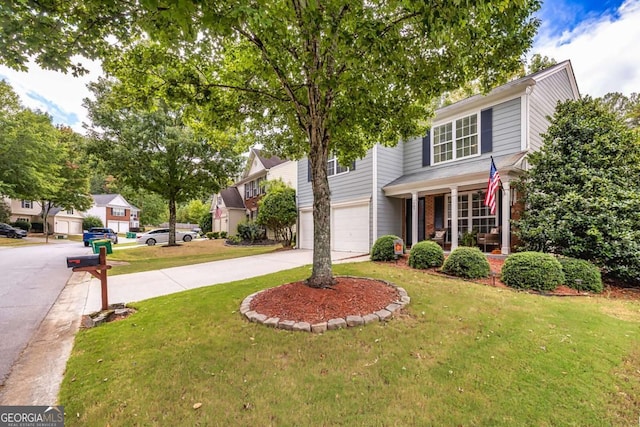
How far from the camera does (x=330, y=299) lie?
4.42m

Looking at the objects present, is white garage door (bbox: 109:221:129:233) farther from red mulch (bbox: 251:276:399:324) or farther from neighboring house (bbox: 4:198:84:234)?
red mulch (bbox: 251:276:399:324)

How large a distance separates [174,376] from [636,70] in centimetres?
2082

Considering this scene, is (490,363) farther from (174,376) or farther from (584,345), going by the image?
(174,376)

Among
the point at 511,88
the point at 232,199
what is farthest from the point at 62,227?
the point at 511,88

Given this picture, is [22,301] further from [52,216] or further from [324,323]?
[52,216]

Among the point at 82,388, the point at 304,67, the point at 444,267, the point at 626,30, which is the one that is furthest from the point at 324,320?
the point at 626,30

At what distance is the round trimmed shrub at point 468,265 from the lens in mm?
6574

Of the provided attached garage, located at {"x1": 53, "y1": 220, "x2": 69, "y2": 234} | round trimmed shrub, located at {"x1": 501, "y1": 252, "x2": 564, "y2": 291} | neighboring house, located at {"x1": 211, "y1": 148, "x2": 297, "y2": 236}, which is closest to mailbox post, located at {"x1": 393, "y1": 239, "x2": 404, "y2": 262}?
round trimmed shrub, located at {"x1": 501, "y1": 252, "x2": 564, "y2": 291}

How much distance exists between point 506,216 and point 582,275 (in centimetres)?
277

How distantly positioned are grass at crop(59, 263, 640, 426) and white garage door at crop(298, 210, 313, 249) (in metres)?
10.5

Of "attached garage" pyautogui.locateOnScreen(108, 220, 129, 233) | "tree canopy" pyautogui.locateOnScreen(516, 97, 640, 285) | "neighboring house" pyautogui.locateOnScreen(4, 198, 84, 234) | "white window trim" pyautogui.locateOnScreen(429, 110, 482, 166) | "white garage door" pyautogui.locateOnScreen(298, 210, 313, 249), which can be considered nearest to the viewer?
"tree canopy" pyautogui.locateOnScreen(516, 97, 640, 285)

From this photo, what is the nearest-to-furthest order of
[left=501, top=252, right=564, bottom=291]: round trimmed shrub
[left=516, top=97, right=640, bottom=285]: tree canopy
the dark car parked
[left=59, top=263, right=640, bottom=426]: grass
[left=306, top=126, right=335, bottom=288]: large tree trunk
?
[left=59, top=263, right=640, bottom=426]: grass
[left=306, top=126, right=335, bottom=288]: large tree trunk
[left=501, top=252, right=564, bottom=291]: round trimmed shrub
[left=516, top=97, right=640, bottom=285]: tree canopy
the dark car parked

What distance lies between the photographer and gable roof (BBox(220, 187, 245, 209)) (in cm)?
2531

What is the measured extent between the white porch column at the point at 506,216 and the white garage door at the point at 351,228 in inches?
200
